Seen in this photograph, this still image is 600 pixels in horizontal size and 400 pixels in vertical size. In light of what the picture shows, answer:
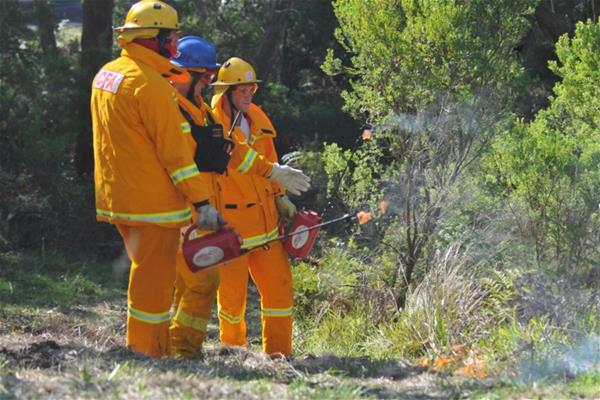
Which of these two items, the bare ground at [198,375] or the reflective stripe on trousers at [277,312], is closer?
the bare ground at [198,375]

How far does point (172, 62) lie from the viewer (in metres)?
6.50

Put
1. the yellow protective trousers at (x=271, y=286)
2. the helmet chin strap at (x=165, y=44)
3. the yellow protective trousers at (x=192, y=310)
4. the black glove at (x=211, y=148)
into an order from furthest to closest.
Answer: the yellow protective trousers at (x=271, y=286) → the yellow protective trousers at (x=192, y=310) → the black glove at (x=211, y=148) → the helmet chin strap at (x=165, y=44)

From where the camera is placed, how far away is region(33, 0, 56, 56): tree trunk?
Result: 13.4 metres

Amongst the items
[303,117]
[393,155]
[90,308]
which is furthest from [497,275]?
[303,117]

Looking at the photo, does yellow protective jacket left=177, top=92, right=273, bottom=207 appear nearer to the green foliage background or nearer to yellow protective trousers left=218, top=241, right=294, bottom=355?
yellow protective trousers left=218, top=241, right=294, bottom=355

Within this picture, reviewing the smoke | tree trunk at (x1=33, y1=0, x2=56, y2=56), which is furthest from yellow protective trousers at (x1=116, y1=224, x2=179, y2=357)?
tree trunk at (x1=33, y1=0, x2=56, y2=56)

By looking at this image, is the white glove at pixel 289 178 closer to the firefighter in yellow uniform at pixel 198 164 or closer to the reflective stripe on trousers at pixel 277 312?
the firefighter in yellow uniform at pixel 198 164

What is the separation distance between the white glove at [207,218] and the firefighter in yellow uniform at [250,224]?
0.70 m

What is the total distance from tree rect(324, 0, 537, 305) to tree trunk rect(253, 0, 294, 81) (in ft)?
19.6

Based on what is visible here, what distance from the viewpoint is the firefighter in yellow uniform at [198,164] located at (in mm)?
6301

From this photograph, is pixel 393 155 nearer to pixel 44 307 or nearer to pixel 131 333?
pixel 131 333

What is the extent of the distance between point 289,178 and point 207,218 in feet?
3.34

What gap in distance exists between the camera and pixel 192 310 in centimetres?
641

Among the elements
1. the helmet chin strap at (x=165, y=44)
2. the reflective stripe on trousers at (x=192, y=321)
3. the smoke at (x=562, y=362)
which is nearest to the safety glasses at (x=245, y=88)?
the helmet chin strap at (x=165, y=44)
